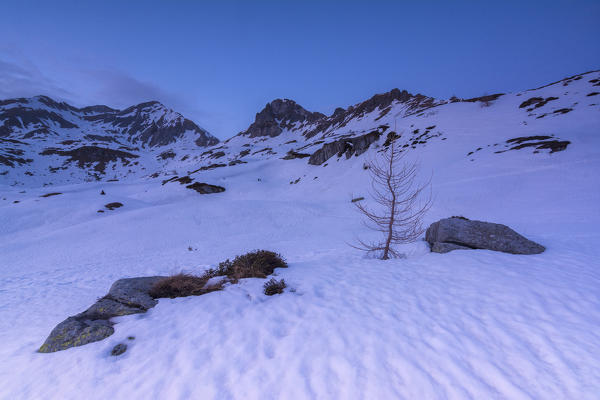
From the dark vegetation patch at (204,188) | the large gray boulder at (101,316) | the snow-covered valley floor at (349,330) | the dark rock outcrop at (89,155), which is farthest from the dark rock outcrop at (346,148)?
the dark rock outcrop at (89,155)

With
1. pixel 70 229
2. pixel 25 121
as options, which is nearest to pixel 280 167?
pixel 70 229

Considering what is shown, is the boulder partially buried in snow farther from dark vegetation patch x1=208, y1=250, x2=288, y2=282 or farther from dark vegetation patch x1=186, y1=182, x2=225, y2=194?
dark vegetation patch x1=186, y1=182, x2=225, y2=194

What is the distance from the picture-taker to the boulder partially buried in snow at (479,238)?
24.9ft

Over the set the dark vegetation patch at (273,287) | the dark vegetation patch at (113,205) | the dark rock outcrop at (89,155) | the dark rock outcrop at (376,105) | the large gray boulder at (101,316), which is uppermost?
the dark rock outcrop at (376,105)

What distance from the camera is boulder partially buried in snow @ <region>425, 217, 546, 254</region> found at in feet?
24.9

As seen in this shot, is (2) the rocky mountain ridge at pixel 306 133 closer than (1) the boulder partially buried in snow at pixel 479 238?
No

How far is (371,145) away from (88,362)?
39299 millimetres

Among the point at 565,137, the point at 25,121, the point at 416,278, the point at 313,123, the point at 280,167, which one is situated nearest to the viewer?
the point at 416,278

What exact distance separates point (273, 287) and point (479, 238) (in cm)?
738

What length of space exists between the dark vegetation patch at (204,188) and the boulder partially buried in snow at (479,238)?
97.2 ft

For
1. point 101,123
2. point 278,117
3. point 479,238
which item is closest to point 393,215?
point 479,238

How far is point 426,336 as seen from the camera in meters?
3.89

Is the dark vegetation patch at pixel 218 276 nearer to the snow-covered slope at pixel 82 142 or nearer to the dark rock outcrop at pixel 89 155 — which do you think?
the snow-covered slope at pixel 82 142

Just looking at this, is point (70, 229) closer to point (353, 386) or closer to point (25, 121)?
point (353, 386)
